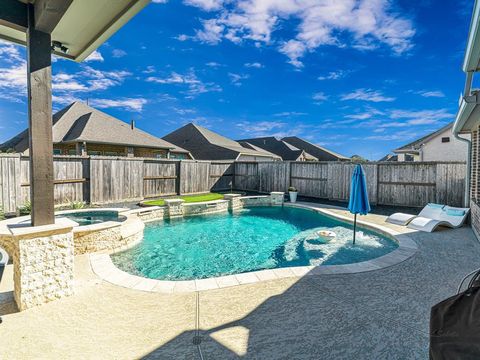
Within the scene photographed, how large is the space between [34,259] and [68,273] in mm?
495

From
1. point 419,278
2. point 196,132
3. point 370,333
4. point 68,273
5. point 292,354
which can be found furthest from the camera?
point 196,132

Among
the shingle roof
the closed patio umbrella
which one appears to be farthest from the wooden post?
the shingle roof

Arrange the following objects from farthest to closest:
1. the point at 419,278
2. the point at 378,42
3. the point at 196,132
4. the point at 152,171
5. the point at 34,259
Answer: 1. the point at 196,132
2. the point at 378,42
3. the point at 152,171
4. the point at 419,278
5. the point at 34,259

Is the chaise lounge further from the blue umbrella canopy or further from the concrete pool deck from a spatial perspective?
the concrete pool deck

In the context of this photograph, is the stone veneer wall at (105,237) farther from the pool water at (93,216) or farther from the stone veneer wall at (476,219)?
the stone veneer wall at (476,219)

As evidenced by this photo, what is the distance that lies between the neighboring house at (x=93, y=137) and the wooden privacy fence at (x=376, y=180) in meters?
8.81

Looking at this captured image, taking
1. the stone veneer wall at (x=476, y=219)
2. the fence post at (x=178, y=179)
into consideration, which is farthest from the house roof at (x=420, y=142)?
the fence post at (x=178, y=179)

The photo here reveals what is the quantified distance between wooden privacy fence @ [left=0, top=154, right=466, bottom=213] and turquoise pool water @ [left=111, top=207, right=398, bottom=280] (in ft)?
13.1

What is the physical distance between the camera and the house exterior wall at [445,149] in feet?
53.9

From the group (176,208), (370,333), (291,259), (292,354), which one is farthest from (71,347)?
(176,208)

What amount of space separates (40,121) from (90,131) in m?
16.0

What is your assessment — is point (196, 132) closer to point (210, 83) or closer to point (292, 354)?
point (210, 83)

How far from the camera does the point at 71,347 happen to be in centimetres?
249

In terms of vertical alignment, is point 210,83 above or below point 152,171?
above
